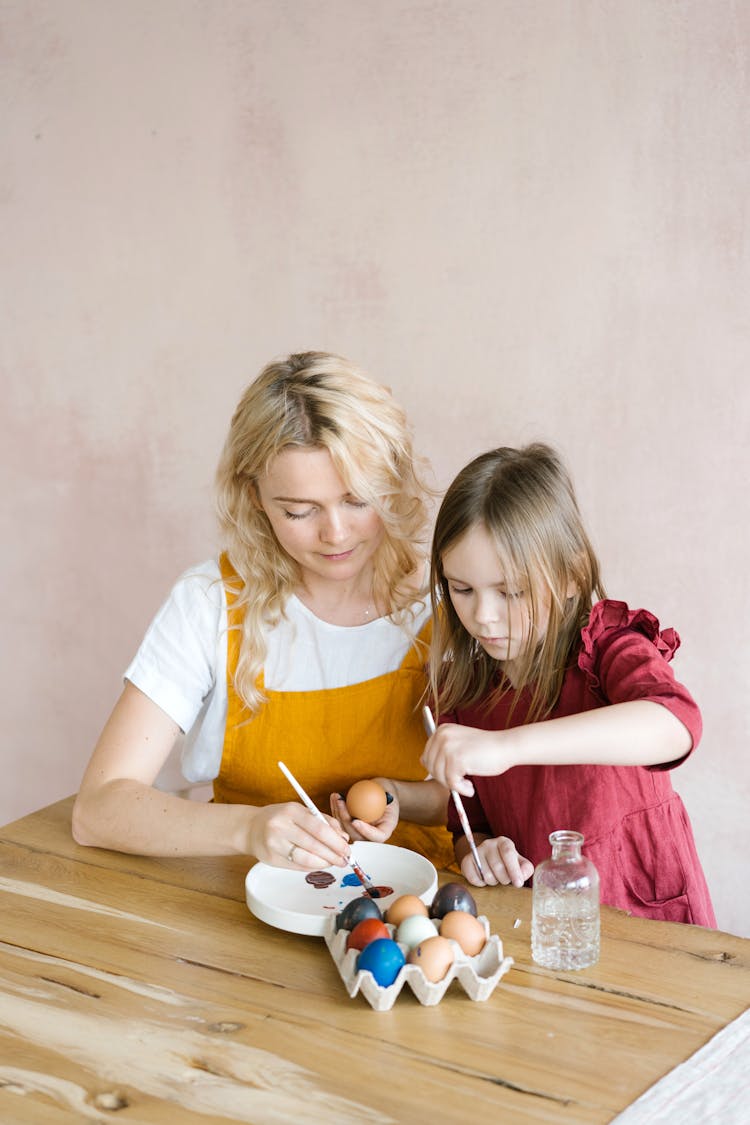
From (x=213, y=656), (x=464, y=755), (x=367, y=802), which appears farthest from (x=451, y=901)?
(x=213, y=656)

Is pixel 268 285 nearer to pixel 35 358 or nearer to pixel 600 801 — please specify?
pixel 35 358

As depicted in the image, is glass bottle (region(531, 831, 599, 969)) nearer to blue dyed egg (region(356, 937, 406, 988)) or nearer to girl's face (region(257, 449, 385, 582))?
blue dyed egg (region(356, 937, 406, 988))

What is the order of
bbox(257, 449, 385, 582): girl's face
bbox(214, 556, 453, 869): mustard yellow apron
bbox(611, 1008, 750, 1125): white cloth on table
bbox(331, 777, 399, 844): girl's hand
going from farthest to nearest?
bbox(214, 556, 453, 869): mustard yellow apron → bbox(257, 449, 385, 582): girl's face → bbox(331, 777, 399, 844): girl's hand → bbox(611, 1008, 750, 1125): white cloth on table

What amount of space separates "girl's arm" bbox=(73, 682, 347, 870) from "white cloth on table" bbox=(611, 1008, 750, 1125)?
489 millimetres

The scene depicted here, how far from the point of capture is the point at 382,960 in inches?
47.9

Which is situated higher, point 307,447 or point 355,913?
point 307,447

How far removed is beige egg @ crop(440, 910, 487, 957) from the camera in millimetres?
1267

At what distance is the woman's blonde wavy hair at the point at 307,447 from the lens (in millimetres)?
1729

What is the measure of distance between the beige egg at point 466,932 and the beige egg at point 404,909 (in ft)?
0.13

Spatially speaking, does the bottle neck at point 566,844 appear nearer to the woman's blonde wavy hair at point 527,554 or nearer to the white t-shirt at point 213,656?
the woman's blonde wavy hair at point 527,554

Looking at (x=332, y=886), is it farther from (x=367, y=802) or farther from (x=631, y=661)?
(x=631, y=661)

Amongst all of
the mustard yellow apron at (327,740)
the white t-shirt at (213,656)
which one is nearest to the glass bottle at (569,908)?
the mustard yellow apron at (327,740)

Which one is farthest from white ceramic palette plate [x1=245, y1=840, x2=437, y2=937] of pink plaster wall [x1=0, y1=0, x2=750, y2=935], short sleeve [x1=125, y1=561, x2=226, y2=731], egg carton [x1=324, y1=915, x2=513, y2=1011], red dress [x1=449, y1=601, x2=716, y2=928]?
pink plaster wall [x1=0, y1=0, x2=750, y2=935]

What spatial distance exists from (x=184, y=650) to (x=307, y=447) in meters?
0.36
